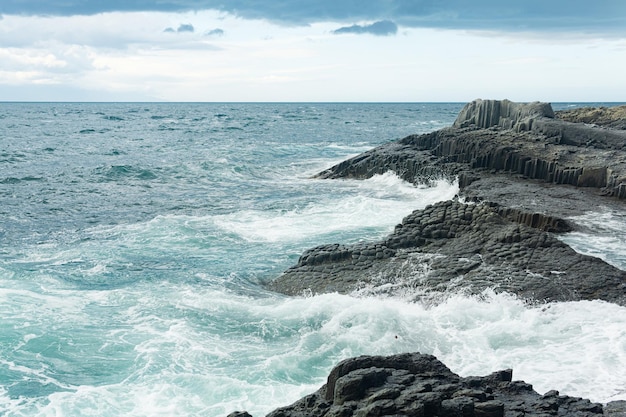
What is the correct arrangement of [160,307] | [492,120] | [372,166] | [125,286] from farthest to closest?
[492,120], [372,166], [125,286], [160,307]

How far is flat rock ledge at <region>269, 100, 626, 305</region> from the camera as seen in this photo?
15547mm

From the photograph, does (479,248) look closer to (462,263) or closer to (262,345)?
(462,263)

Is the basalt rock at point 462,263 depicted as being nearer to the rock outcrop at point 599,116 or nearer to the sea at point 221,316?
the sea at point 221,316

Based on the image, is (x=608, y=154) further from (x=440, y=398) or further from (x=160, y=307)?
(x=440, y=398)

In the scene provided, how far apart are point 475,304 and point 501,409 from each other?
23.3 ft

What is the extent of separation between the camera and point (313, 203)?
94.4 feet

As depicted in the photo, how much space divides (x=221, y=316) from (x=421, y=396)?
8225 millimetres

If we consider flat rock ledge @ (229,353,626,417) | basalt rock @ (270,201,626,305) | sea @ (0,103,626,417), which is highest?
flat rock ledge @ (229,353,626,417)

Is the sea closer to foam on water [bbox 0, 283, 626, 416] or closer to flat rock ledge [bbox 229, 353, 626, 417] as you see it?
foam on water [bbox 0, 283, 626, 416]

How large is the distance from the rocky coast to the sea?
834mm

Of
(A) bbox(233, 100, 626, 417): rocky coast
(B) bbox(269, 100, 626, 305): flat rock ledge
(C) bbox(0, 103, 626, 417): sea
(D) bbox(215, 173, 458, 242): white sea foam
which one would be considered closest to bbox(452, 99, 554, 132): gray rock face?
(A) bbox(233, 100, 626, 417): rocky coast

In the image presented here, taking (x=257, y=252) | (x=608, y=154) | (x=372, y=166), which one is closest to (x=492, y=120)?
(x=372, y=166)

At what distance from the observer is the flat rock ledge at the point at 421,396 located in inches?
305

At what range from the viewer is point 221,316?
15.2 metres
